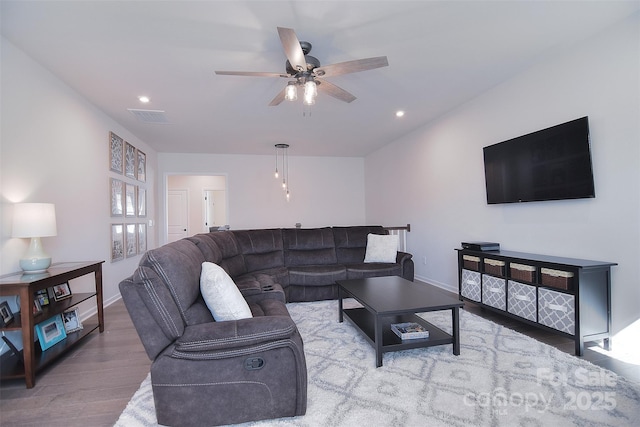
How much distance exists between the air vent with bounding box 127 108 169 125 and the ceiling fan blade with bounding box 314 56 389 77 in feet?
8.52

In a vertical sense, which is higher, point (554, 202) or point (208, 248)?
point (554, 202)

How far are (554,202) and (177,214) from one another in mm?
8251

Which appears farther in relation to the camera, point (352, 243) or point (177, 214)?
point (177, 214)

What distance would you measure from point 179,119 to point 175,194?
184 inches

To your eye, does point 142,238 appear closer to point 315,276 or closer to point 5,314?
point 5,314

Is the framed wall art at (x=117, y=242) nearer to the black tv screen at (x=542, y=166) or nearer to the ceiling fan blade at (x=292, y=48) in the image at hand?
the ceiling fan blade at (x=292, y=48)

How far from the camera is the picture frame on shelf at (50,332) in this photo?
→ 2.35 m

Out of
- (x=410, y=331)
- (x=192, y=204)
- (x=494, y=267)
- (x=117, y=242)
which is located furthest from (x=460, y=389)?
(x=192, y=204)

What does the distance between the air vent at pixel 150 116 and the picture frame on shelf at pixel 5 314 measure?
2514 millimetres

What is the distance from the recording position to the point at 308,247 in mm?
4352

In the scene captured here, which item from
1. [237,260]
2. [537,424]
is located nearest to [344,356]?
[537,424]

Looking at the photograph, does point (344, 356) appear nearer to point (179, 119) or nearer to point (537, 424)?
point (537, 424)

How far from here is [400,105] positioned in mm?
3846

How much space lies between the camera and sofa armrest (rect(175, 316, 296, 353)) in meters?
1.50
